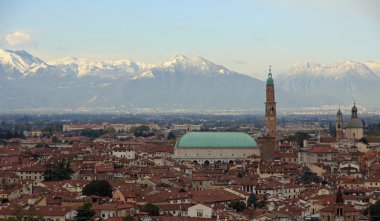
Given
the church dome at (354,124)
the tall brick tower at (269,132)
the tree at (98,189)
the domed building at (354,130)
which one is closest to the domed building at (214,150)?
the tall brick tower at (269,132)

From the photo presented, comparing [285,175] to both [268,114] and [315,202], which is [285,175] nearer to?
[315,202]

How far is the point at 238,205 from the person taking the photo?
3897 cm

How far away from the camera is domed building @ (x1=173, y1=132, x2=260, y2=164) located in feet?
235

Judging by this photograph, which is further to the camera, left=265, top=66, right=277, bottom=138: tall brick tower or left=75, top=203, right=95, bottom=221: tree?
left=265, top=66, right=277, bottom=138: tall brick tower

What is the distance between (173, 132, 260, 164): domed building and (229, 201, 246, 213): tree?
31136 mm

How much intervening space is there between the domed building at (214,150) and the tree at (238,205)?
31.1 m

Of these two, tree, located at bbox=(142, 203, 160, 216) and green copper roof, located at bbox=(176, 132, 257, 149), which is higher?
green copper roof, located at bbox=(176, 132, 257, 149)

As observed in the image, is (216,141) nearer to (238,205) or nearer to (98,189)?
(98,189)

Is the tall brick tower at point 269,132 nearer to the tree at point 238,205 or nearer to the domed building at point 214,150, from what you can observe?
the domed building at point 214,150

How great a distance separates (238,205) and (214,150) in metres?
32.9

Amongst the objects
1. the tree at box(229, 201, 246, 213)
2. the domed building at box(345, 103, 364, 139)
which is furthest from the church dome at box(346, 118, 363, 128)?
the tree at box(229, 201, 246, 213)

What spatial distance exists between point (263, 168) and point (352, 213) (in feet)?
77.4

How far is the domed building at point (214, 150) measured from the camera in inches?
2815

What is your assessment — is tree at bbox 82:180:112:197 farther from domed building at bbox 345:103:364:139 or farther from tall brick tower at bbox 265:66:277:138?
domed building at bbox 345:103:364:139
